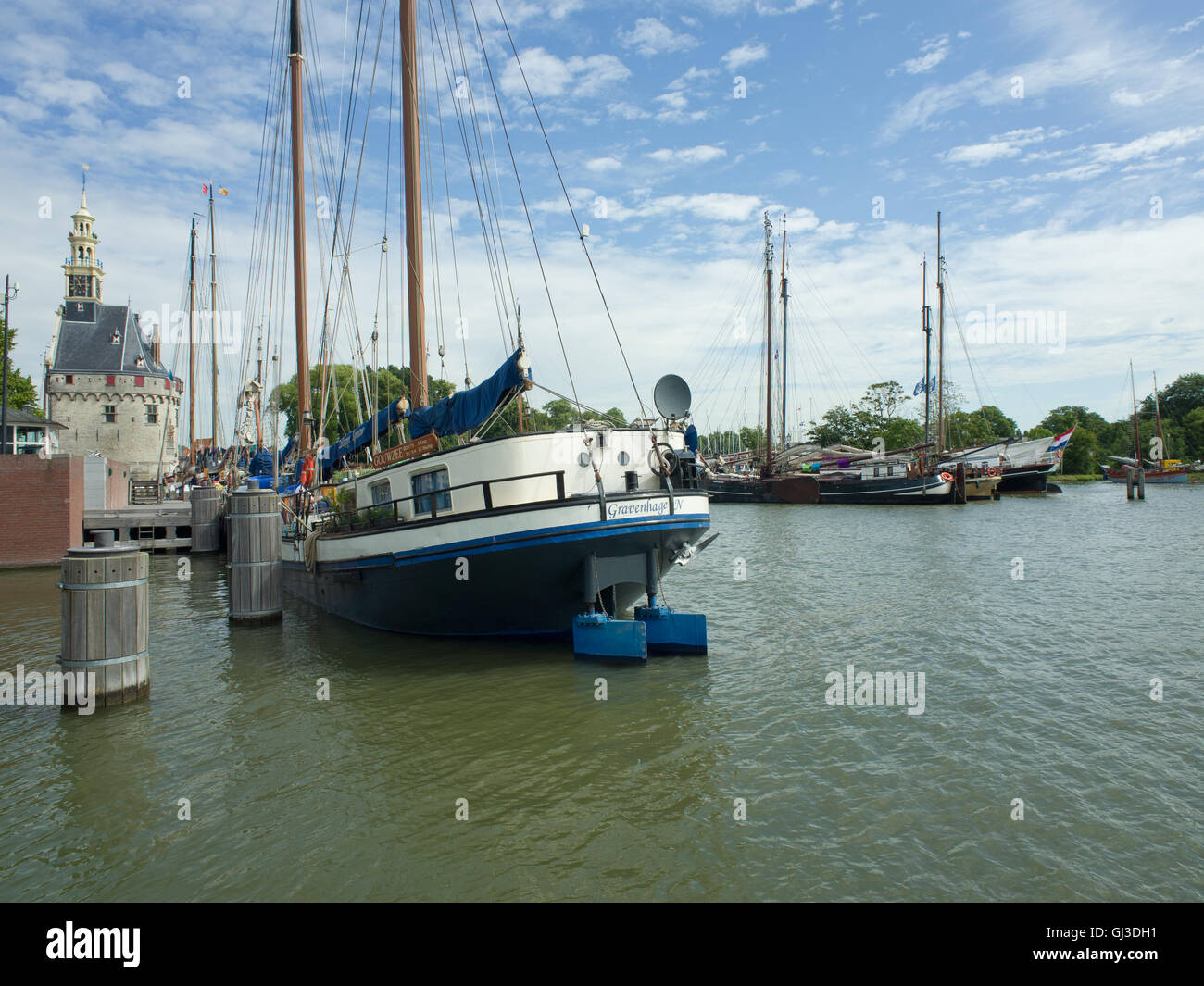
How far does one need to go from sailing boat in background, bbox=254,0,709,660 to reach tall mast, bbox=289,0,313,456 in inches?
422

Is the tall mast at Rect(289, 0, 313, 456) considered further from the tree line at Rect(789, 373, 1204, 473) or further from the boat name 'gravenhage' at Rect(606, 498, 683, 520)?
the tree line at Rect(789, 373, 1204, 473)

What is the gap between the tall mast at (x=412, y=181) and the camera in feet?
47.1

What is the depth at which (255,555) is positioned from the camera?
47.9 feet

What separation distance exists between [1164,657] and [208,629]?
17642mm

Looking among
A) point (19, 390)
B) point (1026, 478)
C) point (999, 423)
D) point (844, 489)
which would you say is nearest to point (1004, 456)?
point (1026, 478)

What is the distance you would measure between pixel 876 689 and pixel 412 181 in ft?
43.1

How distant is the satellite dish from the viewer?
1246 cm

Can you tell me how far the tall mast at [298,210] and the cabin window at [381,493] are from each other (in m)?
9.93

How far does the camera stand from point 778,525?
1558 inches

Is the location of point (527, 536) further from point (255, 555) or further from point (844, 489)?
point (844, 489)
